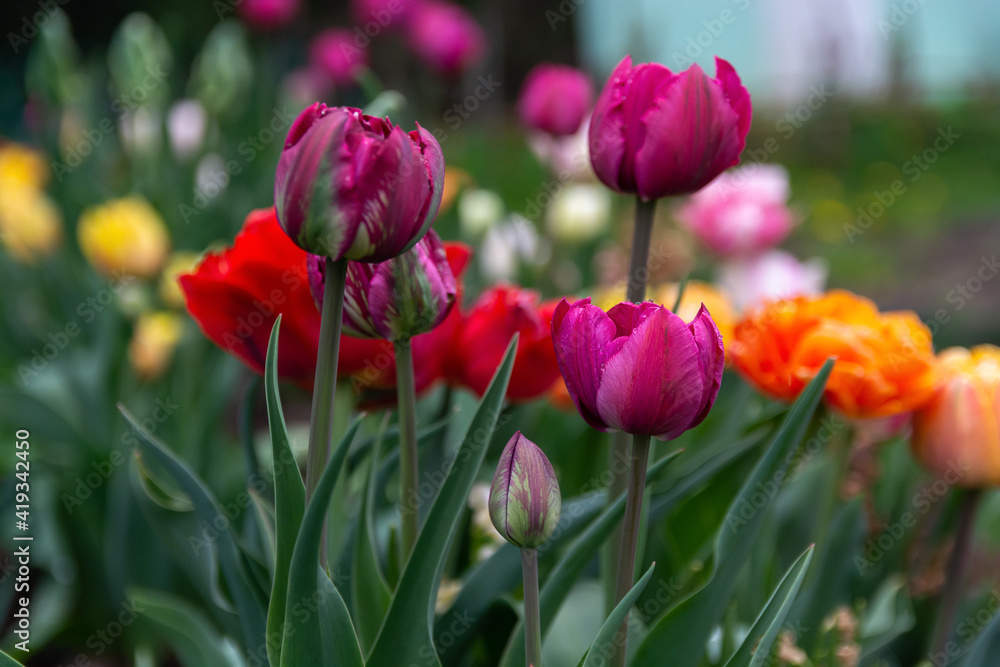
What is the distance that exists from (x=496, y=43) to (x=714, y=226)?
16.1ft

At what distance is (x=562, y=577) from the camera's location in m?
0.54

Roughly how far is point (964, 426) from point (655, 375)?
0.34m

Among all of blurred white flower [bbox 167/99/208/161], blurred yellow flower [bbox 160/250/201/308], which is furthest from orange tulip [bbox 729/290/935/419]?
blurred white flower [bbox 167/99/208/161]

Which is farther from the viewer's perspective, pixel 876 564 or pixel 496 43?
pixel 496 43

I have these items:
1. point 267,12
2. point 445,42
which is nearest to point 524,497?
point 445,42

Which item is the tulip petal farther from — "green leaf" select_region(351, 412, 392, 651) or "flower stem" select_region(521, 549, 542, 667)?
"green leaf" select_region(351, 412, 392, 651)

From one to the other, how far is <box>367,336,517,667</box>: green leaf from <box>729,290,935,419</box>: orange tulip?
25 centimetres

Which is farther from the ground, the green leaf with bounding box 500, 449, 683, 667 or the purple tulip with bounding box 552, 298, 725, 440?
the purple tulip with bounding box 552, 298, 725, 440

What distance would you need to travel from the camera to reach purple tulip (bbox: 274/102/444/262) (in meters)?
0.39

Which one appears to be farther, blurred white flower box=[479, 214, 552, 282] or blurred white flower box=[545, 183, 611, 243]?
blurred white flower box=[545, 183, 611, 243]

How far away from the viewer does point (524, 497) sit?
41cm

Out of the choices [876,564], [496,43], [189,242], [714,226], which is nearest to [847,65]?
[496,43]

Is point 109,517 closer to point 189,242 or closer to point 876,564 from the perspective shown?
point 189,242

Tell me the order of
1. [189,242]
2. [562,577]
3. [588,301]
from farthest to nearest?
1. [189,242]
2. [562,577]
3. [588,301]
